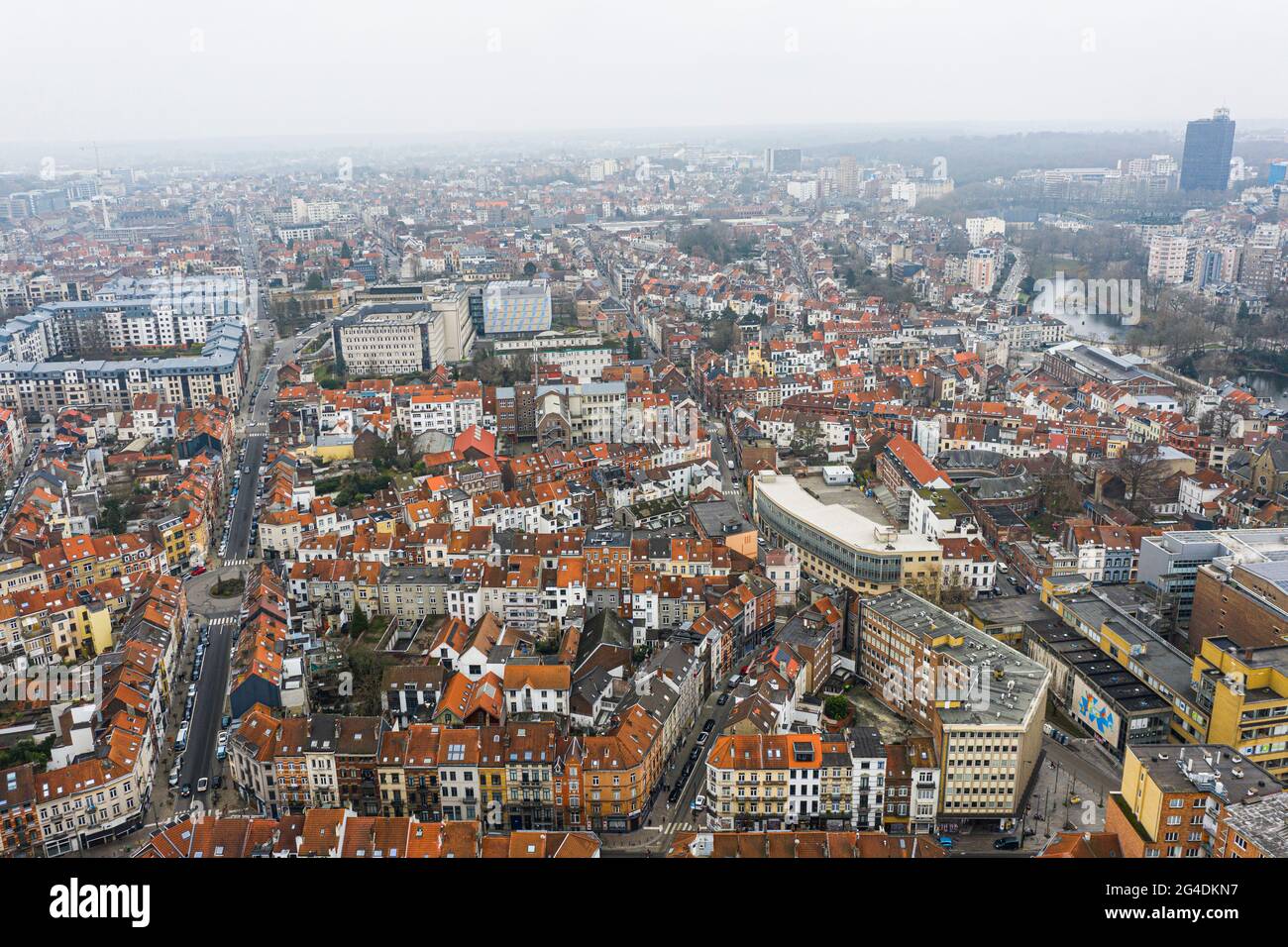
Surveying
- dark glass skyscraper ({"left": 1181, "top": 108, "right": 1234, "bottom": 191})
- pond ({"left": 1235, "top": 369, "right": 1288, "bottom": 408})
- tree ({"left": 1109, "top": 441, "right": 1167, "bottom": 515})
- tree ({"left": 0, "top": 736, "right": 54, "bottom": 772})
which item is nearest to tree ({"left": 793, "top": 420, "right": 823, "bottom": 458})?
tree ({"left": 1109, "top": 441, "right": 1167, "bottom": 515})

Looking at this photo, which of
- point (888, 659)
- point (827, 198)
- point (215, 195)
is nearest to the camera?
point (888, 659)

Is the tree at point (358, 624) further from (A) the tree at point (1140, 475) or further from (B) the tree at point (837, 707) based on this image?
(A) the tree at point (1140, 475)

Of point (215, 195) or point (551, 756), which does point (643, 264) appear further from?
point (551, 756)

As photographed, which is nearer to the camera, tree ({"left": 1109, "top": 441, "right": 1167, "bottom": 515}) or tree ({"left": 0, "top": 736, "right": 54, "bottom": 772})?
tree ({"left": 0, "top": 736, "right": 54, "bottom": 772})

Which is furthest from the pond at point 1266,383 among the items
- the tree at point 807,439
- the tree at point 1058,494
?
the tree at point 807,439

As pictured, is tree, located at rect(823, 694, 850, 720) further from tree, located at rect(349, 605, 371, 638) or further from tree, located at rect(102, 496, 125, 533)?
tree, located at rect(102, 496, 125, 533)
